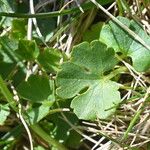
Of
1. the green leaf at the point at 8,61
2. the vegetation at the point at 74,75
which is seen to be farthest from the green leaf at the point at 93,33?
the green leaf at the point at 8,61

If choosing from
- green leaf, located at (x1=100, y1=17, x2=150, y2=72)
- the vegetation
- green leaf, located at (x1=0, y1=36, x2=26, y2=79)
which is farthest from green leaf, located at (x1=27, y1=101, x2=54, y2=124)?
green leaf, located at (x1=100, y1=17, x2=150, y2=72)

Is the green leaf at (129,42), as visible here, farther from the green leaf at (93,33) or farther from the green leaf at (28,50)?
the green leaf at (28,50)

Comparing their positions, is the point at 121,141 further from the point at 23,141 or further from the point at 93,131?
the point at 23,141

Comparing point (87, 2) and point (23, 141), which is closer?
point (87, 2)

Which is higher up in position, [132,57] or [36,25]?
[36,25]

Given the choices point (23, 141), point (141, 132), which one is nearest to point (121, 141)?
point (141, 132)

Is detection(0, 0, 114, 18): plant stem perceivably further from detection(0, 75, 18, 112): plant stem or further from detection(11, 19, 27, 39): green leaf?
detection(0, 75, 18, 112): plant stem
